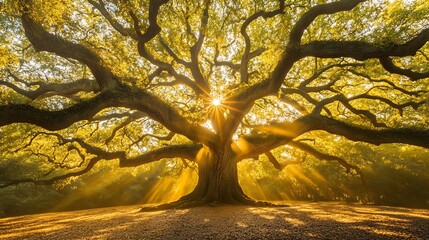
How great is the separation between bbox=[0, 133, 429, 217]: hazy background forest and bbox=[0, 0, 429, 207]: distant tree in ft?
13.7

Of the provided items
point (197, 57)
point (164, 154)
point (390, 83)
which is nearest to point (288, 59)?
point (197, 57)

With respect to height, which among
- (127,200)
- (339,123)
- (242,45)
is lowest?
(127,200)

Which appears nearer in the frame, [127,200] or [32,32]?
[32,32]

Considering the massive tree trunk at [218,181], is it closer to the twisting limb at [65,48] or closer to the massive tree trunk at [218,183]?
the massive tree trunk at [218,183]

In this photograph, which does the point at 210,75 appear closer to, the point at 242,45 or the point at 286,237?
the point at 242,45

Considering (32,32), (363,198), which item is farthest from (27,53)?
(363,198)

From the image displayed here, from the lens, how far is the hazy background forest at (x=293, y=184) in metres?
20.1

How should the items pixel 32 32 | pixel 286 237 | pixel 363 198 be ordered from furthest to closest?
pixel 363 198
pixel 32 32
pixel 286 237

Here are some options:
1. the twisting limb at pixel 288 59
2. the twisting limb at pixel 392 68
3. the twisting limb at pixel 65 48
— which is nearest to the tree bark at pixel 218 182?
the twisting limb at pixel 288 59

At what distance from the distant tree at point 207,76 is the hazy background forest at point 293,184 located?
13.7ft

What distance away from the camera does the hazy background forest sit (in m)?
20.1

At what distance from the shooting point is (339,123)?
10.5 m

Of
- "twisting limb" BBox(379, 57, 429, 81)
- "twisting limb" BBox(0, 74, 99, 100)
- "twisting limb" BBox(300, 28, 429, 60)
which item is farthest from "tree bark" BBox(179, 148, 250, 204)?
"twisting limb" BBox(379, 57, 429, 81)

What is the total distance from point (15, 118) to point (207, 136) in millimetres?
6629
